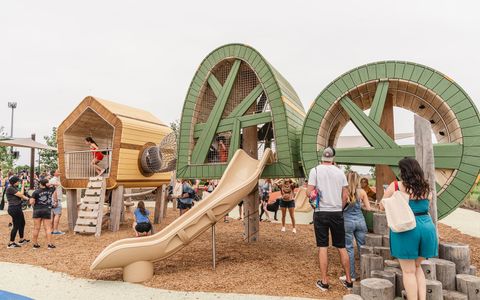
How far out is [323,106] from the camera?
6160 millimetres

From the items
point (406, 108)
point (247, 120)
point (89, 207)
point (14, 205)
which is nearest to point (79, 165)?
point (89, 207)

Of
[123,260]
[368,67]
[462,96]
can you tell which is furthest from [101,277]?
[462,96]

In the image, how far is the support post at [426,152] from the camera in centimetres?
421

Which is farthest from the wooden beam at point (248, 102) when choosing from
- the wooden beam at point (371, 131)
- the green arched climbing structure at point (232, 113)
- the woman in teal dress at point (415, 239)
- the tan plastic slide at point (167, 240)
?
the woman in teal dress at point (415, 239)

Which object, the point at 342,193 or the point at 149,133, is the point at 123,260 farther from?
the point at 149,133

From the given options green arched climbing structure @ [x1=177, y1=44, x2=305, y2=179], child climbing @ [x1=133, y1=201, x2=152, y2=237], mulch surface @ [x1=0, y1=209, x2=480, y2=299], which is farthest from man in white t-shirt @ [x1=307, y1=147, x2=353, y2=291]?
child climbing @ [x1=133, y1=201, x2=152, y2=237]

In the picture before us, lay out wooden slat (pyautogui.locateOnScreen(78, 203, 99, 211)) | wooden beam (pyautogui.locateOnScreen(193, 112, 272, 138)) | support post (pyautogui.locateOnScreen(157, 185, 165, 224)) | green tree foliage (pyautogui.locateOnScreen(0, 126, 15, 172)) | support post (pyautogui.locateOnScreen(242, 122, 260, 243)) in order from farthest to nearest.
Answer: green tree foliage (pyautogui.locateOnScreen(0, 126, 15, 172)) → support post (pyautogui.locateOnScreen(157, 185, 165, 224)) → wooden slat (pyautogui.locateOnScreen(78, 203, 99, 211)) → support post (pyautogui.locateOnScreen(242, 122, 260, 243)) → wooden beam (pyautogui.locateOnScreen(193, 112, 272, 138))

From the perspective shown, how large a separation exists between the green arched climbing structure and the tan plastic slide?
1.07 metres

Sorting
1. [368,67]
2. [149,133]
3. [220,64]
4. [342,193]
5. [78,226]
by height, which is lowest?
[78,226]

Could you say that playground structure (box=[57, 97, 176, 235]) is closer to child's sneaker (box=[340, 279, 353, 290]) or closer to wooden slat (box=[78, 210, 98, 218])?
wooden slat (box=[78, 210, 98, 218])

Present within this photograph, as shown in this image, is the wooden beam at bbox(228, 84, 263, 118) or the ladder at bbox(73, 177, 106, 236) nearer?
the wooden beam at bbox(228, 84, 263, 118)

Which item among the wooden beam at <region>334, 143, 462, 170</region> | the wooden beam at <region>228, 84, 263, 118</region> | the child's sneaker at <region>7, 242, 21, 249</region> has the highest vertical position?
the wooden beam at <region>228, 84, 263, 118</region>

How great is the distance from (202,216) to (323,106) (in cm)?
311

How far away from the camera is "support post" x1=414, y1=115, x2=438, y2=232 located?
4215 mm
